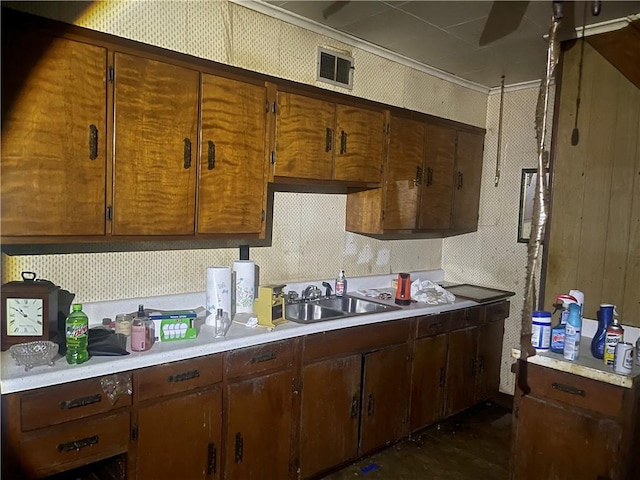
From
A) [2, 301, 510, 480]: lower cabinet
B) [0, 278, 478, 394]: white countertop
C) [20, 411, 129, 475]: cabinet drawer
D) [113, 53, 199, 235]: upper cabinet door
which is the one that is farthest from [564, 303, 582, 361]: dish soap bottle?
[20, 411, 129, 475]: cabinet drawer

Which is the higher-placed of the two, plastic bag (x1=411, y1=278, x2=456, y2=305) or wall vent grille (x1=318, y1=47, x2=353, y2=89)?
wall vent grille (x1=318, y1=47, x2=353, y2=89)

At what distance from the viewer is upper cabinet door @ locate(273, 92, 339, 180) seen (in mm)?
2629

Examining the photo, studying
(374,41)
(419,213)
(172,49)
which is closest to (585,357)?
(419,213)

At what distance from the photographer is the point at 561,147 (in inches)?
105

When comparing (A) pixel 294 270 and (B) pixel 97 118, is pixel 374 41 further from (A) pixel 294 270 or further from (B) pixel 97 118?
(B) pixel 97 118

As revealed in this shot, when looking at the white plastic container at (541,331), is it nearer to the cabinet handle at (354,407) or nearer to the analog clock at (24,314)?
the cabinet handle at (354,407)

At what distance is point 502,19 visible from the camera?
2633mm

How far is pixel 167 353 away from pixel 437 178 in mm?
2447

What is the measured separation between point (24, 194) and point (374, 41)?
7.53ft

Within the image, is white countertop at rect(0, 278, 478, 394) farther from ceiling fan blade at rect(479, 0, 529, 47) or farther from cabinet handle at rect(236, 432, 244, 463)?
ceiling fan blade at rect(479, 0, 529, 47)

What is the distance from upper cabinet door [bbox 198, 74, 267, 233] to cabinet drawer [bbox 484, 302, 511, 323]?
2.05 meters

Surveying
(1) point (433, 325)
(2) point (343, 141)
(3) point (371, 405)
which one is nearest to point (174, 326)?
(3) point (371, 405)

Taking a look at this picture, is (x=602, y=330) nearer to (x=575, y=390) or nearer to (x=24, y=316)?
(x=575, y=390)

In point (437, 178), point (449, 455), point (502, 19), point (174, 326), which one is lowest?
point (449, 455)
